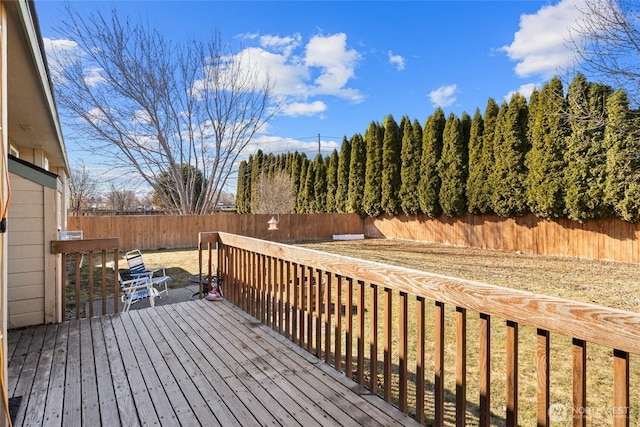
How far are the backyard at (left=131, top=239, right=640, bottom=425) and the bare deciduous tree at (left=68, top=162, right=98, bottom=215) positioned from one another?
26.8 feet

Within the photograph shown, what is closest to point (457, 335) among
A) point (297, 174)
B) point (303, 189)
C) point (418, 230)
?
point (418, 230)

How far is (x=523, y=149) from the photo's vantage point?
11.2m

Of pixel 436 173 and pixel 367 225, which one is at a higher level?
pixel 436 173

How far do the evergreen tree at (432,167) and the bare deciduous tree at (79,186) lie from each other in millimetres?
14990

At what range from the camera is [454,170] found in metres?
13.2

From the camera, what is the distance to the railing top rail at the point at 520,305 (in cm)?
98

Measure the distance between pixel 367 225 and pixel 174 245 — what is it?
9.10 metres

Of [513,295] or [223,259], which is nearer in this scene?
[513,295]

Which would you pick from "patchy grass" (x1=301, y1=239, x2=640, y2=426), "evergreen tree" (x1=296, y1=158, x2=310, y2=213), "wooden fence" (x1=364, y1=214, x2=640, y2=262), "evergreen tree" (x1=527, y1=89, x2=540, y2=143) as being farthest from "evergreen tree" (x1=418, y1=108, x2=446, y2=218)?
"evergreen tree" (x1=296, y1=158, x2=310, y2=213)

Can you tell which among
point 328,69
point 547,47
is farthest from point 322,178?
point 547,47

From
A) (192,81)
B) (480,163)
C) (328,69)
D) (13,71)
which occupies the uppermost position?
(328,69)

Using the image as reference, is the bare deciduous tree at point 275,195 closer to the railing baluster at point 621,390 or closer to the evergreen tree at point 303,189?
the evergreen tree at point 303,189

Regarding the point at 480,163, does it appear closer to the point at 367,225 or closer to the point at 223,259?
the point at 367,225

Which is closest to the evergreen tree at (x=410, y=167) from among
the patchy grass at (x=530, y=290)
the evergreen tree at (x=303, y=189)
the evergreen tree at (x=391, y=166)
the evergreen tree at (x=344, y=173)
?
the evergreen tree at (x=391, y=166)
